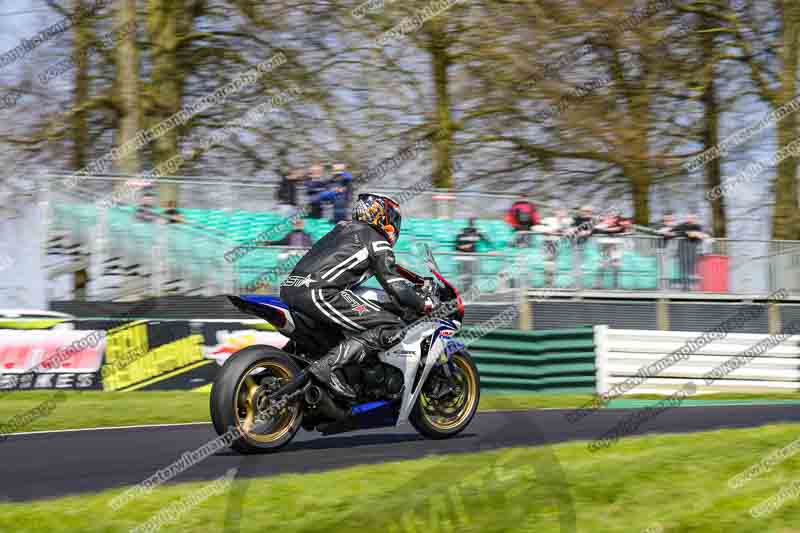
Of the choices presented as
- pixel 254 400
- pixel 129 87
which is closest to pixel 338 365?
pixel 254 400

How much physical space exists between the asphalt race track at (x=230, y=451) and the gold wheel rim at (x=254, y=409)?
0.49 feet

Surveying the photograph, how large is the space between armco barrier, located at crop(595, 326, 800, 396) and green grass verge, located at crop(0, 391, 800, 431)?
308mm

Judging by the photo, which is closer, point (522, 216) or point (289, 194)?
point (289, 194)

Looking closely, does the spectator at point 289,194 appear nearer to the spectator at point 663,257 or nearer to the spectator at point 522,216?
the spectator at point 522,216

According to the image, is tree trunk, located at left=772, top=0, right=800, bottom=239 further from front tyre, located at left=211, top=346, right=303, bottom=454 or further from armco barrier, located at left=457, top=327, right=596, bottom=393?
front tyre, located at left=211, top=346, right=303, bottom=454

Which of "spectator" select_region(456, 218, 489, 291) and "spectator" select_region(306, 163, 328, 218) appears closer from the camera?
"spectator" select_region(306, 163, 328, 218)

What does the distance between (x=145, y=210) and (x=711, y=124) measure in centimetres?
1214

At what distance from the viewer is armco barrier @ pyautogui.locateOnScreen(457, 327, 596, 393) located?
15758mm

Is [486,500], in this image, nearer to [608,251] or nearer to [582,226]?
[582,226]

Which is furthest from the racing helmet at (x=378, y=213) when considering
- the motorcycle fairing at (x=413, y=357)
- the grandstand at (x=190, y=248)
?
the grandstand at (x=190, y=248)

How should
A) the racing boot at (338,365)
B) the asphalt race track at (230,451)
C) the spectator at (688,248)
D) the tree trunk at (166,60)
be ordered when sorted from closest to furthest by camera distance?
the asphalt race track at (230,451) < the racing boot at (338,365) < the spectator at (688,248) < the tree trunk at (166,60)

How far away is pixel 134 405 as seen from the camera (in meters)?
13.3

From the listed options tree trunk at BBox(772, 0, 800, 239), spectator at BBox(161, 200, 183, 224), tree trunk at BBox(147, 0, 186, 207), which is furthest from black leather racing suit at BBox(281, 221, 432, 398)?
tree trunk at BBox(772, 0, 800, 239)

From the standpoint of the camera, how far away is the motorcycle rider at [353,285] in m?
7.64
